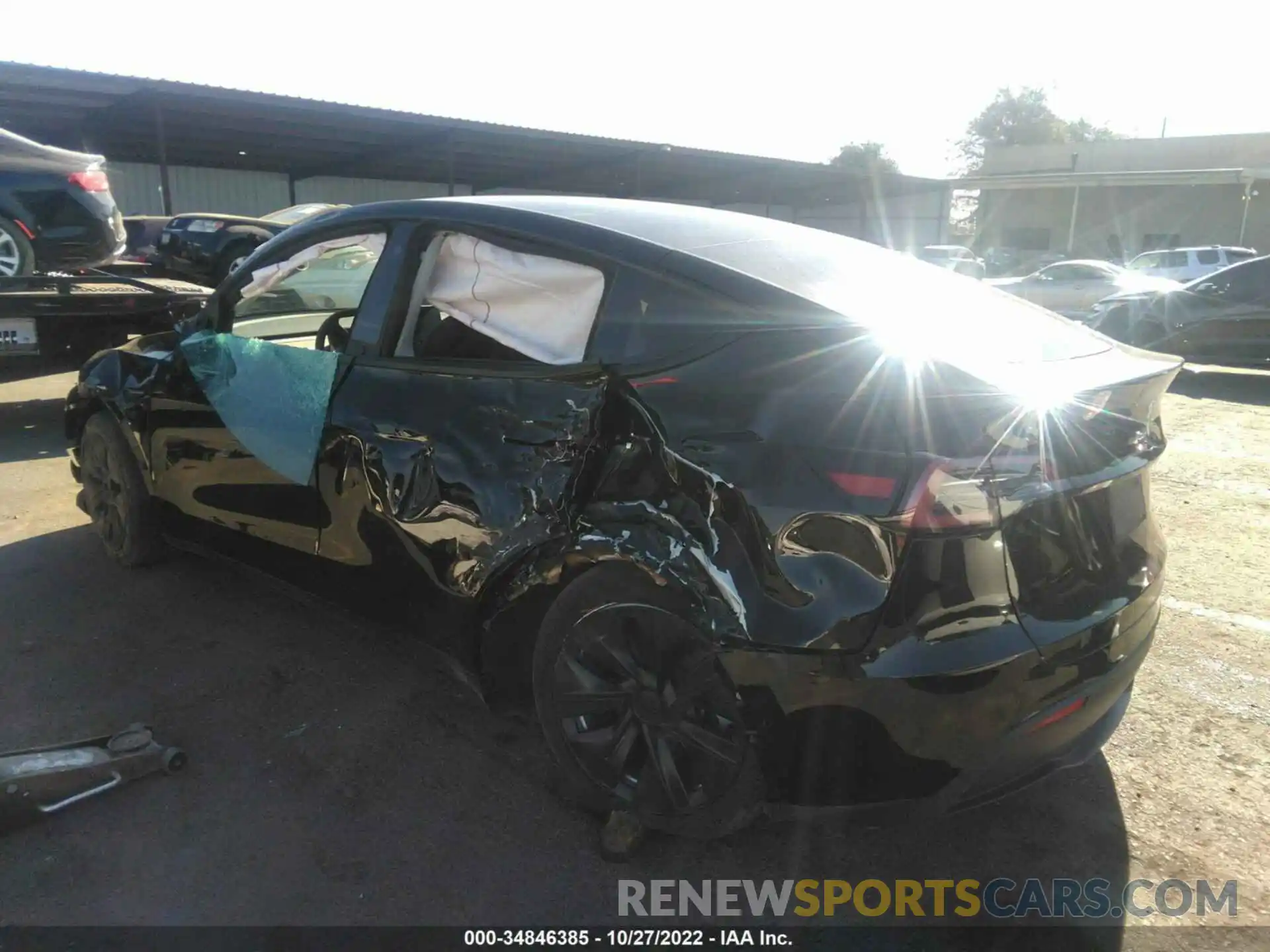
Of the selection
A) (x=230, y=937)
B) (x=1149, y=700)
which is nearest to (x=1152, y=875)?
(x=1149, y=700)

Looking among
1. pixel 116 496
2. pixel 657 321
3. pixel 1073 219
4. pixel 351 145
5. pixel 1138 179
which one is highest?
pixel 351 145

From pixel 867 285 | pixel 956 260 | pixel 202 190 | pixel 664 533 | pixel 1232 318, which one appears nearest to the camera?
pixel 664 533

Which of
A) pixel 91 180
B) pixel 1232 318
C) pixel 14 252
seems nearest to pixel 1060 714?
pixel 14 252

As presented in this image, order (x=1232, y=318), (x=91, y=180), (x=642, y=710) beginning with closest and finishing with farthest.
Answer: (x=642, y=710) → (x=91, y=180) → (x=1232, y=318)

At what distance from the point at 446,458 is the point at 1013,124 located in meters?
79.7

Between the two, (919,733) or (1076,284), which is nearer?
(919,733)

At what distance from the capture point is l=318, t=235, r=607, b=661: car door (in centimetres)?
260

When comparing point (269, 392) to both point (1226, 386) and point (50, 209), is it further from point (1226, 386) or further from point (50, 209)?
point (1226, 386)

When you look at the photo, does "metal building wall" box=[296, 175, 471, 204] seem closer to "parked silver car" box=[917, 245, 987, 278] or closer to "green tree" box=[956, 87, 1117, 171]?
"parked silver car" box=[917, 245, 987, 278]

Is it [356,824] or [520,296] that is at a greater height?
[520,296]

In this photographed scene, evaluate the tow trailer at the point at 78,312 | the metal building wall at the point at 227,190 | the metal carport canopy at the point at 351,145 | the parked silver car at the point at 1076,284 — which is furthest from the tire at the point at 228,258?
the metal building wall at the point at 227,190

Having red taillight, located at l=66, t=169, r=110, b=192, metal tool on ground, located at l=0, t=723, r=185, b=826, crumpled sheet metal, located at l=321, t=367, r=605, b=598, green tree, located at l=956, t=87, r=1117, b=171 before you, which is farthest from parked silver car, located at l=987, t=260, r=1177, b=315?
green tree, located at l=956, t=87, r=1117, b=171

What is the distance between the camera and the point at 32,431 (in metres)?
7.35

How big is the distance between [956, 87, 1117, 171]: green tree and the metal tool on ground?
249 ft
